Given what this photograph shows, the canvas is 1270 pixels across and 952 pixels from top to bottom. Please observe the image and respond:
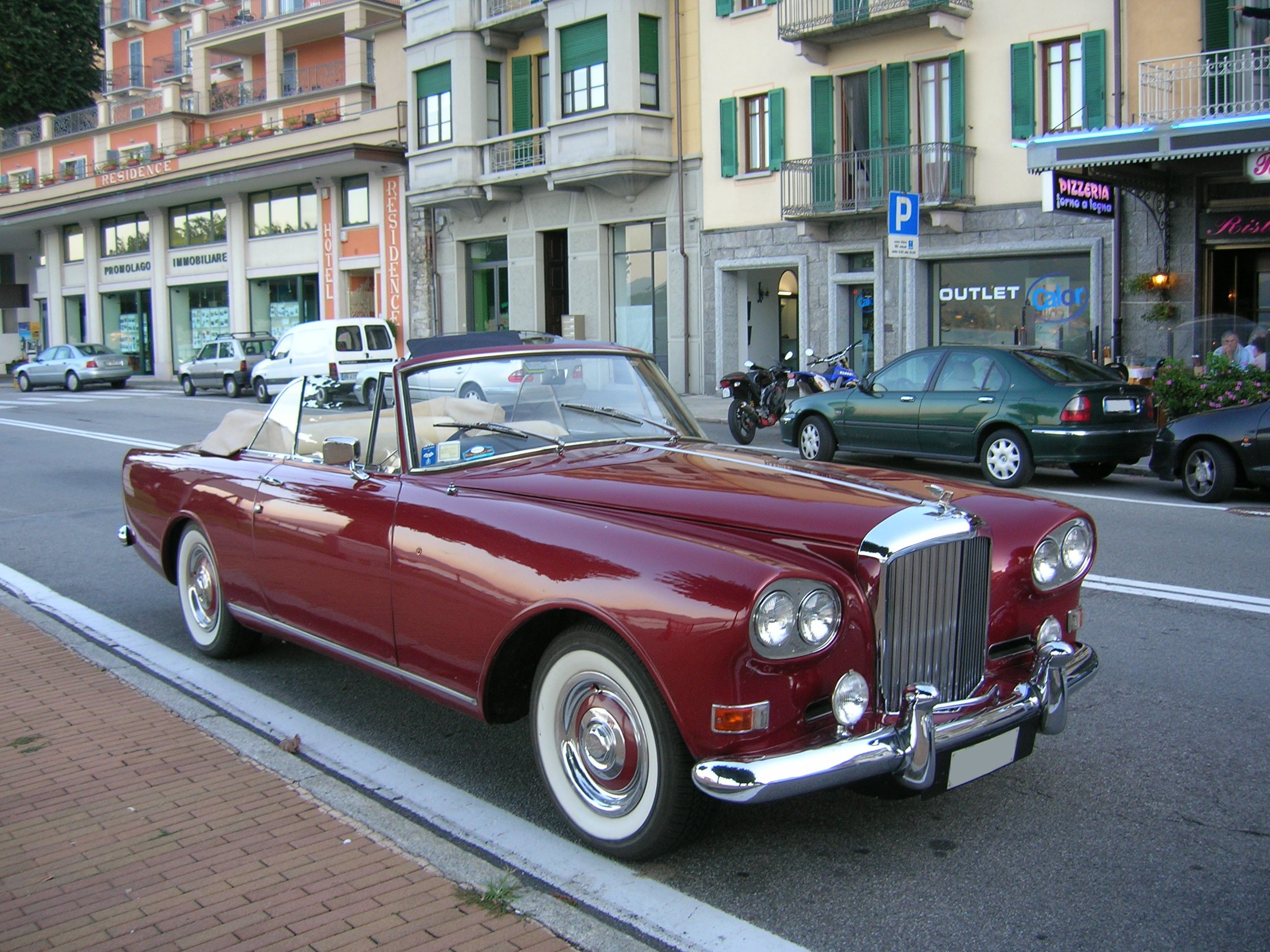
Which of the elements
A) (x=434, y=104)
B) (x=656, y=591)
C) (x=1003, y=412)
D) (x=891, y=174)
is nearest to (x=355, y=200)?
(x=434, y=104)

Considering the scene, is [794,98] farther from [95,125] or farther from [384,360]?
[95,125]

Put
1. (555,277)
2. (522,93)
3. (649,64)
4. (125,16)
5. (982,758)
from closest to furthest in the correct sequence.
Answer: (982,758)
(649,64)
(522,93)
(555,277)
(125,16)

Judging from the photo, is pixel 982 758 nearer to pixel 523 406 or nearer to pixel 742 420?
pixel 523 406

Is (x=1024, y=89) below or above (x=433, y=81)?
below

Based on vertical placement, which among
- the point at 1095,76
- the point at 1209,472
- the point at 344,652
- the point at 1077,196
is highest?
the point at 1095,76

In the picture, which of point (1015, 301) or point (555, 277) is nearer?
point (1015, 301)

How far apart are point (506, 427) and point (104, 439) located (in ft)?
50.6

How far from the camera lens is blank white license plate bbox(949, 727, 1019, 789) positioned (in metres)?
3.40

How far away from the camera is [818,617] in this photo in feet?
10.6

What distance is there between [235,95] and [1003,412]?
36819 mm

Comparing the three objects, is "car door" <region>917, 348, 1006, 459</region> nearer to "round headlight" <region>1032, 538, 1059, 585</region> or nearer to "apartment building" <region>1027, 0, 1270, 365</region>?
"apartment building" <region>1027, 0, 1270, 365</region>

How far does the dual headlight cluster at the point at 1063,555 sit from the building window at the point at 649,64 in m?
23.3

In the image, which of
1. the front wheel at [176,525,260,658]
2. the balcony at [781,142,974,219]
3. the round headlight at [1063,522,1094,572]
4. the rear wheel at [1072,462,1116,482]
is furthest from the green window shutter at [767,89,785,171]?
the round headlight at [1063,522,1094,572]

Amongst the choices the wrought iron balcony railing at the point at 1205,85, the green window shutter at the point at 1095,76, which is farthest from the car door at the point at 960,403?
the green window shutter at the point at 1095,76
